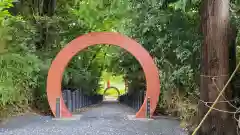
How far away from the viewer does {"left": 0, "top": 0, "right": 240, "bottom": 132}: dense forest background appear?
700cm

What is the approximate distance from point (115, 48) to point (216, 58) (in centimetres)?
829

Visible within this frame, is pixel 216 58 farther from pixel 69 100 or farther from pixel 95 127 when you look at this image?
pixel 69 100

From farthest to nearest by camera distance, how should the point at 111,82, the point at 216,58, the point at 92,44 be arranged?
the point at 111,82 < the point at 92,44 < the point at 216,58

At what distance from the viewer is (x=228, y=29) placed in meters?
4.95

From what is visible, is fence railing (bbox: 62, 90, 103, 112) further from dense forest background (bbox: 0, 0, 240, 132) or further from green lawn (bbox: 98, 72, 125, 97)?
green lawn (bbox: 98, 72, 125, 97)

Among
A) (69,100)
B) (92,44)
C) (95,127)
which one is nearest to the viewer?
(95,127)

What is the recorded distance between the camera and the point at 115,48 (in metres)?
13.0

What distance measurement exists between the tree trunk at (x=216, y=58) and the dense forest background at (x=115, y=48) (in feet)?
0.12

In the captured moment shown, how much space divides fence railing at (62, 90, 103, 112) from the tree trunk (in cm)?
647

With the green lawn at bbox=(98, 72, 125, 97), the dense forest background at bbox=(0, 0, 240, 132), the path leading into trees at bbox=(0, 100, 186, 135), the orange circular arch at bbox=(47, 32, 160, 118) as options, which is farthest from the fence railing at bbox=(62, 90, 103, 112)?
the green lawn at bbox=(98, 72, 125, 97)

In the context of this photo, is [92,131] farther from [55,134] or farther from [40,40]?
[40,40]

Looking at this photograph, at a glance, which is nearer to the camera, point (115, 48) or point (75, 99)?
point (75, 99)

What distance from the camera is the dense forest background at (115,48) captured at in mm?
7000

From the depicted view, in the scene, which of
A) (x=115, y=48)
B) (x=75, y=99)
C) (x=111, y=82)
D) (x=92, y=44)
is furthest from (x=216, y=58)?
(x=111, y=82)
